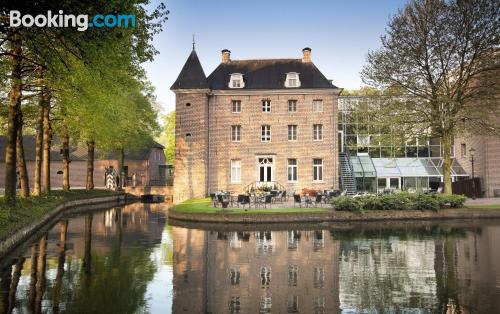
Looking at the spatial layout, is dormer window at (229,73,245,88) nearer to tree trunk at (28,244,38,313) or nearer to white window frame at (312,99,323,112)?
white window frame at (312,99,323,112)

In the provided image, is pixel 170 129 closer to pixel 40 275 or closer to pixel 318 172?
pixel 318 172

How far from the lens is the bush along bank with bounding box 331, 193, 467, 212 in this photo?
21438 millimetres

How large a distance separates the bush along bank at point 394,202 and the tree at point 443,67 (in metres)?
3.04

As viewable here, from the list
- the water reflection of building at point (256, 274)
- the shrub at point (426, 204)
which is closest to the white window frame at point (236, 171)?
the shrub at point (426, 204)

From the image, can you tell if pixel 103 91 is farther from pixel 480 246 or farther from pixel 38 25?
pixel 480 246

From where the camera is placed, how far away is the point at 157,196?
151ft

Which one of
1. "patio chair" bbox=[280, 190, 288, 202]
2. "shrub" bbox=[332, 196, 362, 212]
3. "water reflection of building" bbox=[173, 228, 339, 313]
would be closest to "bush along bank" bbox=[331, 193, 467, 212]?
"shrub" bbox=[332, 196, 362, 212]

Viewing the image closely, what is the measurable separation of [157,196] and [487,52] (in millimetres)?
33034

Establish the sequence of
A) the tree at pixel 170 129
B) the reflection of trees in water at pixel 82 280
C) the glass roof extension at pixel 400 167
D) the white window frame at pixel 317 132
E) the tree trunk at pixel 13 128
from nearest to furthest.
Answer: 1. the reflection of trees in water at pixel 82 280
2. the tree trunk at pixel 13 128
3. the white window frame at pixel 317 132
4. the glass roof extension at pixel 400 167
5. the tree at pixel 170 129

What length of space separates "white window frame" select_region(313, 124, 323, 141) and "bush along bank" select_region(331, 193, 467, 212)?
12261 millimetres

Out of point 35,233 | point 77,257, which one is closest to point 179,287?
point 77,257

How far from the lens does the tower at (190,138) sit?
3381cm

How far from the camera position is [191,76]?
112 ft

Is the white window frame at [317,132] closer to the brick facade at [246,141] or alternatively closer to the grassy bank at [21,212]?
the brick facade at [246,141]
